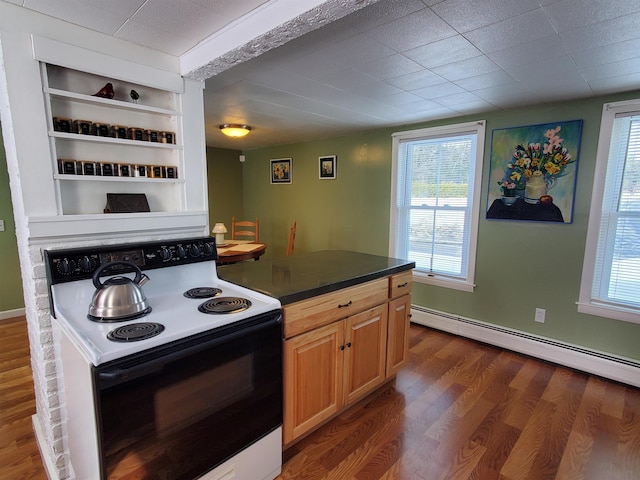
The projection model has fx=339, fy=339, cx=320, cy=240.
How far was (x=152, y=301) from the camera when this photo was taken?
1.56 meters

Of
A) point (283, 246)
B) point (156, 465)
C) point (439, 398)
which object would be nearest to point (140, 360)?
point (156, 465)

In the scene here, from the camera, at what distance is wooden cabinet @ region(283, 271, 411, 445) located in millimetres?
1665

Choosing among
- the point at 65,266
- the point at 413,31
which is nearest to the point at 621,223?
the point at 413,31

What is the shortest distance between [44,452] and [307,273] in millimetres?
1594

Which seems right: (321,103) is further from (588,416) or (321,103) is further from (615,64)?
(588,416)

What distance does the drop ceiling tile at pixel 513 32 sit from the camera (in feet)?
4.54

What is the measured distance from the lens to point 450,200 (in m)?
3.30

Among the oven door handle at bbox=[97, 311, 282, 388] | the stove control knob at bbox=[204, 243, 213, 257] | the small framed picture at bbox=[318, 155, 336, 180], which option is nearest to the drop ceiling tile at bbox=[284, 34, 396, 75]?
the stove control knob at bbox=[204, 243, 213, 257]

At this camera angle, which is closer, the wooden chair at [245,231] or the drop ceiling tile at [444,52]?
the drop ceiling tile at [444,52]

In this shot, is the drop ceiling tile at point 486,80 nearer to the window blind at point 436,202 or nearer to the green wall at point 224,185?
the window blind at point 436,202

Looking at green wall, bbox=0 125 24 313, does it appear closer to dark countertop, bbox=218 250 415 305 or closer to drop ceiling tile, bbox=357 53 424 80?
dark countertop, bbox=218 250 415 305

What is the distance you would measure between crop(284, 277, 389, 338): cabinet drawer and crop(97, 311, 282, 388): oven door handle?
22cm

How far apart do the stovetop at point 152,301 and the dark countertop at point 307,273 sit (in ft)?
0.34

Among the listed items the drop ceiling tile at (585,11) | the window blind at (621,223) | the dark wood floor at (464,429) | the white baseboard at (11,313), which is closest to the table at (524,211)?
the window blind at (621,223)
